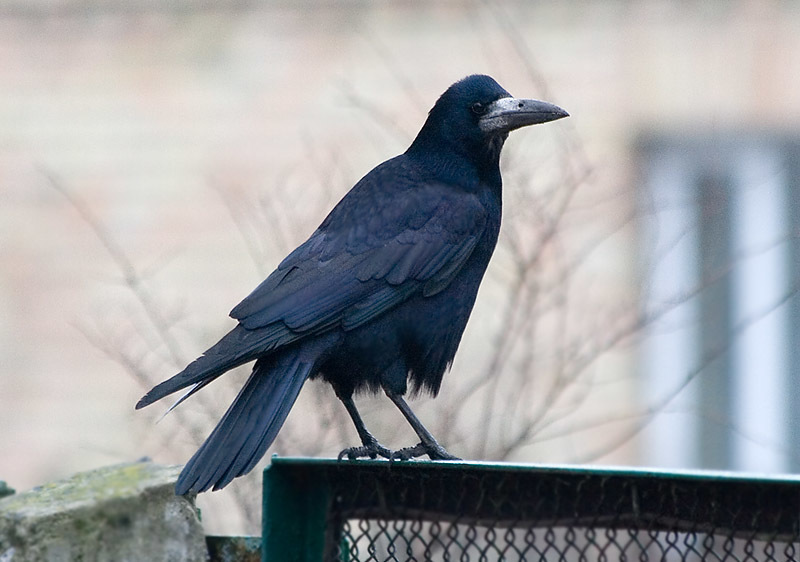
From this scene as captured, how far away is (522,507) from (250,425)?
85 cm

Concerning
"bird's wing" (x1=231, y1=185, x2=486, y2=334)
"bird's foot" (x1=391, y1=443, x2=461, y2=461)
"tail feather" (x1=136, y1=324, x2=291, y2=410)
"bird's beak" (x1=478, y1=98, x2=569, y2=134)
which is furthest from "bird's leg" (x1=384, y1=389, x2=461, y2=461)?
"bird's beak" (x1=478, y1=98, x2=569, y2=134)

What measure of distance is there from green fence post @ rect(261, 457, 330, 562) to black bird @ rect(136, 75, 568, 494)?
304 millimetres

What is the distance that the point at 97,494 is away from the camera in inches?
106

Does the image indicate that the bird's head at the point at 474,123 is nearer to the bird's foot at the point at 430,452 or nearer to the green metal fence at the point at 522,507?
the bird's foot at the point at 430,452

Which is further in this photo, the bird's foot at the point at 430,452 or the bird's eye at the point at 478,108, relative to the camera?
the bird's eye at the point at 478,108

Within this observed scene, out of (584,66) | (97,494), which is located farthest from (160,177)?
(97,494)

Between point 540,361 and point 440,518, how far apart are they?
9.25 feet

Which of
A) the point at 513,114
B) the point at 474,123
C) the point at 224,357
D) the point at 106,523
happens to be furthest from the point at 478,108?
the point at 106,523

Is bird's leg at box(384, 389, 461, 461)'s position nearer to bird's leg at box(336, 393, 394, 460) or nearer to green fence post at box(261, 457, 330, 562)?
bird's leg at box(336, 393, 394, 460)

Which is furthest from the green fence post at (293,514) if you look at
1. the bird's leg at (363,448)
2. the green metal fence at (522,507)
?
the bird's leg at (363,448)

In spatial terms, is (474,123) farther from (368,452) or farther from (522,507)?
(522,507)

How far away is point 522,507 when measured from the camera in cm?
274

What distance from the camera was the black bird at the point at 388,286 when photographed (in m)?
3.38

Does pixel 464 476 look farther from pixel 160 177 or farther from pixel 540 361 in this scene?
pixel 160 177
